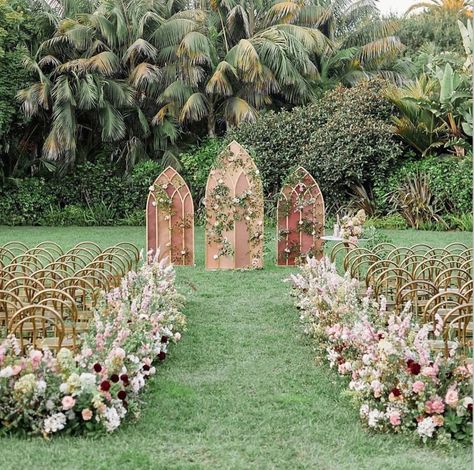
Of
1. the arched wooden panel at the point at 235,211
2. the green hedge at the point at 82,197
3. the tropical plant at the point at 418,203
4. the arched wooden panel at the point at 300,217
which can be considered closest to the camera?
the arched wooden panel at the point at 235,211

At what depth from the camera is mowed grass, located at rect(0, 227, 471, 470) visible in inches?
182

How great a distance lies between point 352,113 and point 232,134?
330 centimetres

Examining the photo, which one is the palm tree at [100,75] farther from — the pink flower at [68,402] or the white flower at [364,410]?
the white flower at [364,410]

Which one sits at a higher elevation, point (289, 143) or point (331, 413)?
point (289, 143)

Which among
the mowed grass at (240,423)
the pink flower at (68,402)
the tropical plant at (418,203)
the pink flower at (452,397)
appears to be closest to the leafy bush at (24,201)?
the tropical plant at (418,203)

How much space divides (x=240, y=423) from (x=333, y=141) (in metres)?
14.6

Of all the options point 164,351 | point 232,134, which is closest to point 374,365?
point 164,351

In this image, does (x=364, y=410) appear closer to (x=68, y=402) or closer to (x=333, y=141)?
(x=68, y=402)

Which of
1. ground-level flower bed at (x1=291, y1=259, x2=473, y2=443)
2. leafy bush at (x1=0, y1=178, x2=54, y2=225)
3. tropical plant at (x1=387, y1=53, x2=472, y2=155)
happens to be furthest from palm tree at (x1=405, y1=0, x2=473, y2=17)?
ground-level flower bed at (x1=291, y1=259, x2=473, y2=443)

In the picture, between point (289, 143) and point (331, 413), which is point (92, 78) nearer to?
point (289, 143)

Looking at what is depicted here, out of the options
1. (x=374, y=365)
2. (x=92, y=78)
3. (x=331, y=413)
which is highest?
(x=92, y=78)

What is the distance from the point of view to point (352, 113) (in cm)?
1922

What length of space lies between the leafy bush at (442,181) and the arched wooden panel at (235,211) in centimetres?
652

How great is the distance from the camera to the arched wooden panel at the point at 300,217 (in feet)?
43.2
